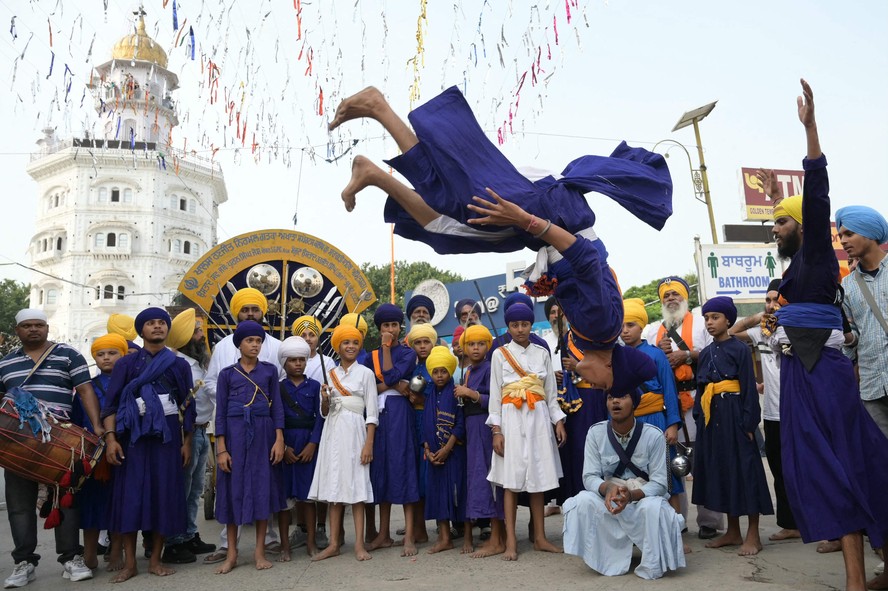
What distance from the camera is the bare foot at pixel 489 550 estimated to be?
5031 mm

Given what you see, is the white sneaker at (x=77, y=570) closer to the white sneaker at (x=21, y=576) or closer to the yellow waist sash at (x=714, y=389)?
the white sneaker at (x=21, y=576)

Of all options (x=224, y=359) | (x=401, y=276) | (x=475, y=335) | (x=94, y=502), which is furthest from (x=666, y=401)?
(x=401, y=276)

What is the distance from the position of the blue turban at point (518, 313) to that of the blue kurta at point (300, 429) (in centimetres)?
167

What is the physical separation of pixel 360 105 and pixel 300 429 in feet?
9.71

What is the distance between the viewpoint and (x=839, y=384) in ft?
11.9

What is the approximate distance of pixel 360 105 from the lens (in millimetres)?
3578

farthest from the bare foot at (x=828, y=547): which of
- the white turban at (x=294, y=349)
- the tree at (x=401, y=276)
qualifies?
the tree at (x=401, y=276)

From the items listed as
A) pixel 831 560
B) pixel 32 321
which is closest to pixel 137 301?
pixel 32 321

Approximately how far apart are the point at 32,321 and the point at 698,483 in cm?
488

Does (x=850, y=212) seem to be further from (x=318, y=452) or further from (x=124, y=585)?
(x=124, y=585)

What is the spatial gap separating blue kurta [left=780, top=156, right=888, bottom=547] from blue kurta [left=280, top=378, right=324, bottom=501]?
3.39 metres

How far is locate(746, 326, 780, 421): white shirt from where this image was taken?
5.64m

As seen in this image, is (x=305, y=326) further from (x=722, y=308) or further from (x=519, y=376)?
(x=722, y=308)

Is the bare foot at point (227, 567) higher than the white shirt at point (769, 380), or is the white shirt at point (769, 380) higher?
the white shirt at point (769, 380)
